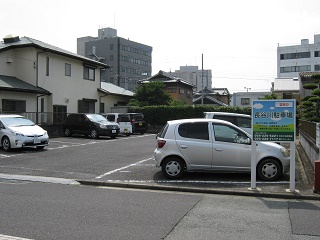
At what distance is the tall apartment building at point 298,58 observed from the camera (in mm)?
70562

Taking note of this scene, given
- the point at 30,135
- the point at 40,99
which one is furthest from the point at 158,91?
the point at 30,135

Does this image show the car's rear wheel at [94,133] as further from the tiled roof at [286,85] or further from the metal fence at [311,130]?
the tiled roof at [286,85]

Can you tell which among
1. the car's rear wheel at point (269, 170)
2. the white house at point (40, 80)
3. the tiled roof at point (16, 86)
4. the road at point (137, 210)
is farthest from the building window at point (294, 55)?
the car's rear wheel at point (269, 170)

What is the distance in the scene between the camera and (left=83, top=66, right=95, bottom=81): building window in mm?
28516

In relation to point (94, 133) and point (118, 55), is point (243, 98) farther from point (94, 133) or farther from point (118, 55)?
point (94, 133)

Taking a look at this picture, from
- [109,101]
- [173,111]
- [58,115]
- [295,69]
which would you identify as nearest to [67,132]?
[58,115]

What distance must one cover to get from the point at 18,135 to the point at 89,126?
7.56 m

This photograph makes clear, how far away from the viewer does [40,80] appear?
23.6m

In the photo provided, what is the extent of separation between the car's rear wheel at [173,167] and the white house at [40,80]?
1425cm

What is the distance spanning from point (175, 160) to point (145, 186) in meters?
1.24

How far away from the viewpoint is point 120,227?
5098 mm

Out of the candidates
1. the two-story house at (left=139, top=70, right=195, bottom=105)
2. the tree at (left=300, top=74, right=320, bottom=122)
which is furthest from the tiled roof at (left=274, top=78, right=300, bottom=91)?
the tree at (left=300, top=74, right=320, bottom=122)

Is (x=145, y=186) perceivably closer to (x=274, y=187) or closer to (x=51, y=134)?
(x=274, y=187)

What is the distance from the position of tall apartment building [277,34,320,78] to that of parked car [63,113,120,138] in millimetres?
58626
